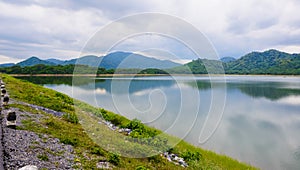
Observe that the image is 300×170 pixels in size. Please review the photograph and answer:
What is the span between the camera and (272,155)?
1547 cm

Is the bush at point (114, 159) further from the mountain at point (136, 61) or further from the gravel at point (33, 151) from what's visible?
the mountain at point (136, 61)

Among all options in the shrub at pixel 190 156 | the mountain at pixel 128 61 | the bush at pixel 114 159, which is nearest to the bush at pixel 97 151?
the bush at pixel 114 159

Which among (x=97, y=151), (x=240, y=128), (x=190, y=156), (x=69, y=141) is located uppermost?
(x=69, y=141)

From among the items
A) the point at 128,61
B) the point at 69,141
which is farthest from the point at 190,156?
the point at 69,141

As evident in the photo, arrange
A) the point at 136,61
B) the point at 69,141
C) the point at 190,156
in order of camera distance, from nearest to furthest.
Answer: the point at 69,141
the point at 136,61
the point at 190,156

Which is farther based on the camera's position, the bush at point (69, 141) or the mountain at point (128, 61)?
the mountain at point (128, 61)

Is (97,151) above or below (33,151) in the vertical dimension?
below

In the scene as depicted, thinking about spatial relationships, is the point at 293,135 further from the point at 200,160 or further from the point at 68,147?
the point at 68,147

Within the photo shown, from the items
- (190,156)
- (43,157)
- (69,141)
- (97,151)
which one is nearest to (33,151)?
(43,157)

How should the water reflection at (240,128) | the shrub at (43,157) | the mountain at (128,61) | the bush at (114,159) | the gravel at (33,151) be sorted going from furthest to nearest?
the water reflection at (240,128)
the mountain at (128,61)
the bush at (114,159)
the shrub at (43,157)
the gravel at (33,151)

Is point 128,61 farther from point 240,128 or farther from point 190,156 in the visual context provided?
point 240,128

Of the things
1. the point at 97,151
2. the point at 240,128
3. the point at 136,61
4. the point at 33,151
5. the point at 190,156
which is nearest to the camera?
the point at 33,151

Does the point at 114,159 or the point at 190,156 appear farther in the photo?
the point at 190,156

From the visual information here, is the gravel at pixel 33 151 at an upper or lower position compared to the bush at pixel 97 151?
upper
